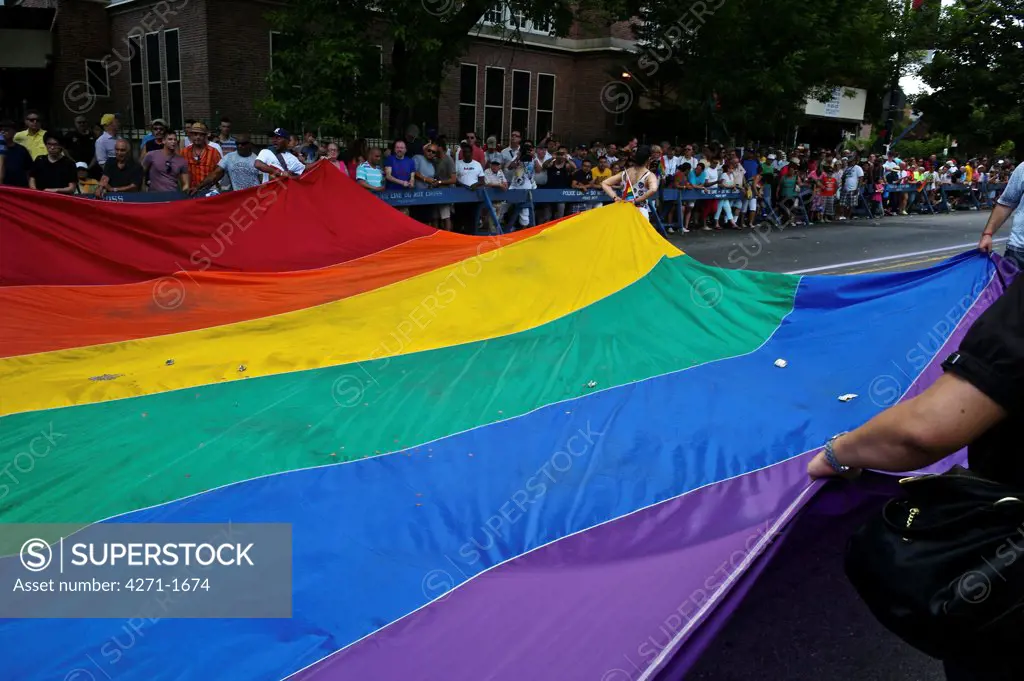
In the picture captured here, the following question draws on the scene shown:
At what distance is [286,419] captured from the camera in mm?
4520

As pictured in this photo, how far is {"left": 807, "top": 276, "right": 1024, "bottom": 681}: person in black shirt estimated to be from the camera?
1.70 metres

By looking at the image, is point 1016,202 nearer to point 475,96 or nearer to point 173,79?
point 173,79

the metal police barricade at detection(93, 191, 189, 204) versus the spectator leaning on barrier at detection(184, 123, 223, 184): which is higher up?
the spectator leaning on barrier at detection(184, 123, 223, 184)

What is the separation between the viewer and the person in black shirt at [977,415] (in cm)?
170

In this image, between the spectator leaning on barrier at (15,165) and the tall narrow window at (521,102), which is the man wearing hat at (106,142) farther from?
the tall narrow window at (521,102)

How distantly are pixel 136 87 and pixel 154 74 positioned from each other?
118 centimetres

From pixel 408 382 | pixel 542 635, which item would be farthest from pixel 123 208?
pixel 542 635

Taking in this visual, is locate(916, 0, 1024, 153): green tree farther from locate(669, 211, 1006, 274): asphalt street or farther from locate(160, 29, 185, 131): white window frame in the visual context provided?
locate(160, 29, 185, 131): white window frame

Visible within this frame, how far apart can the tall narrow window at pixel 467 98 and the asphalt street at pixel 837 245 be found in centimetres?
1209

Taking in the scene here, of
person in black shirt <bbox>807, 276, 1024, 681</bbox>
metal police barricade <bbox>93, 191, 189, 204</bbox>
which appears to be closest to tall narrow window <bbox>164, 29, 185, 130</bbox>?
metal police barricade <bbox>93, 191, 189, 204</bbox>

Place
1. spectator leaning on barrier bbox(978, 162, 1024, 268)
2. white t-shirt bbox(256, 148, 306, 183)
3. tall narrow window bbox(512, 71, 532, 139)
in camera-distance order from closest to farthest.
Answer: spectator leaning on barrier bbox(978, 162, 1024, 268)
white t-shirt bbox(256, 148, 306, 183)
tall narrow window bbox(512, 71, 532, 139)

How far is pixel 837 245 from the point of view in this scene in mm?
17016

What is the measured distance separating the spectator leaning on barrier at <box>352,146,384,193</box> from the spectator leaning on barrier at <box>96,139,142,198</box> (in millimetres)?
2976

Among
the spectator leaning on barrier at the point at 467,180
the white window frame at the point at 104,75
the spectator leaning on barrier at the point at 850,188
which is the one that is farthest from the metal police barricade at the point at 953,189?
the white window frame at the point at 104,75
